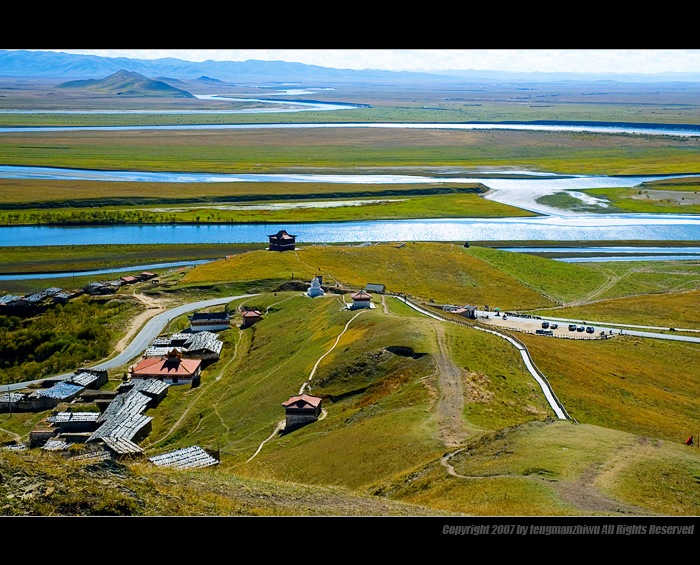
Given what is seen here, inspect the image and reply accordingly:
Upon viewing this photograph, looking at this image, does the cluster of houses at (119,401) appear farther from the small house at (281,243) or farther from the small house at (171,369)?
the small house at (281,243)

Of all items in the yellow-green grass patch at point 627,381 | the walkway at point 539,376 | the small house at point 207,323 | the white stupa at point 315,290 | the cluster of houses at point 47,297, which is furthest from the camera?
the cluster of houses at point 47,297

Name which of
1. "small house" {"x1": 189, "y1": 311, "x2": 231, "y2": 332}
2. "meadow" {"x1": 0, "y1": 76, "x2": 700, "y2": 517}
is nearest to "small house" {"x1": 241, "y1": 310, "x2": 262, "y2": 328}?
"meadow" {"x1": 0, "y1": 76, "x2": 700, "y2": 517}

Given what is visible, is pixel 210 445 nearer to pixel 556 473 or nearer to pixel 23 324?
pixel 556 473

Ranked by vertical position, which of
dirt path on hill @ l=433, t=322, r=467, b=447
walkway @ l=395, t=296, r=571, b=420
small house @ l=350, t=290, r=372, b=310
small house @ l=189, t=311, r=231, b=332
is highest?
dirt path on hill @ l=433, t=322, r=467, b=447

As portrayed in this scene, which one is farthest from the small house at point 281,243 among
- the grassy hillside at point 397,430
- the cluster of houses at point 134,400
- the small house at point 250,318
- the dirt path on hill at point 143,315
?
the small house at point 250,318

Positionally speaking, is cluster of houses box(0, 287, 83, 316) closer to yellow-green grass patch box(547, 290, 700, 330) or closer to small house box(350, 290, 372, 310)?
small house box(350, 290, 372, 310)
